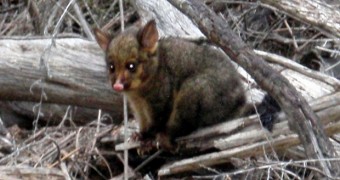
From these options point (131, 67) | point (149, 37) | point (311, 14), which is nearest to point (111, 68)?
point (131, 67)

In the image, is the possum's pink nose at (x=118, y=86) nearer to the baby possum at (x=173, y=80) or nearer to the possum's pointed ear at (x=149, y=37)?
the baby possum at (x=173, y=80)

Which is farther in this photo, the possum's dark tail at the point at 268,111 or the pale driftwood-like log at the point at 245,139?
the possum's dark tail at the point at 268,111

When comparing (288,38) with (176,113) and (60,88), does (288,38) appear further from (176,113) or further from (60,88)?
(176,113)

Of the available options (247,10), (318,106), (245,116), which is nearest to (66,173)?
(245,116)

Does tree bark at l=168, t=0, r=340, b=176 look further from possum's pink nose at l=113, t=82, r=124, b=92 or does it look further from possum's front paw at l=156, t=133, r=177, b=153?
possum's front paw at l=156, t=133, r=177, b=153

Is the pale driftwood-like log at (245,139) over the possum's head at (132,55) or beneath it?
beneath

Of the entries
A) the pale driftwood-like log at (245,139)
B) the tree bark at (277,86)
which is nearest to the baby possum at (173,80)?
the pale driftwood-like log at (245,139)
